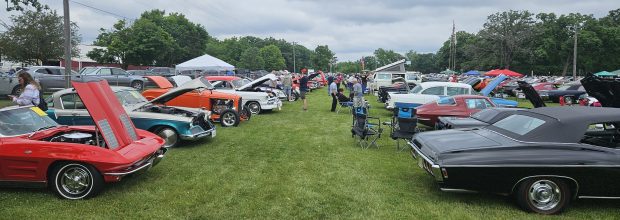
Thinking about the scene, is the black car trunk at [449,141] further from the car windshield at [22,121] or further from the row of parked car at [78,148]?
the car windshield at [22,121]

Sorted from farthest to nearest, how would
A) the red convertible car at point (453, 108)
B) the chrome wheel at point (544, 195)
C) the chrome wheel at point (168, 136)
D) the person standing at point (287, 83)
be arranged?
the person standing at point (287, 83)
the red convertible car at point (453, 108)
the chrome wheel at point (168, 136)
the chrome wheel at point (544, 195)

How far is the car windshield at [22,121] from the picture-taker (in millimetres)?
5773

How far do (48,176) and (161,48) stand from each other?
56179 mm

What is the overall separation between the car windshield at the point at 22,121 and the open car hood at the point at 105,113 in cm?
99

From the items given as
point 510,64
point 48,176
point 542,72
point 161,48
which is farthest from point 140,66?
point 542,72

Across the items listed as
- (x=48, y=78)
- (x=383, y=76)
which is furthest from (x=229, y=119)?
(x=383, y=76)

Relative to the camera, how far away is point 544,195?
16.9ft

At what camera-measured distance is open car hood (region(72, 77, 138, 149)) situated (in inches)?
228

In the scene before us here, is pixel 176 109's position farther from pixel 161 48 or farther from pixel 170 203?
pixel 161 48

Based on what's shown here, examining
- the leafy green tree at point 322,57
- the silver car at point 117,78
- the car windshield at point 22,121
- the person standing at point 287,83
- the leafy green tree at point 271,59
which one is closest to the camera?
the car windshield at point 22,121

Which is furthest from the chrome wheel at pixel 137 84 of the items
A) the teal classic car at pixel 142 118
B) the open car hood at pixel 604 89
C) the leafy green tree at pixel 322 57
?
the leafy green tree at pixel 322 57

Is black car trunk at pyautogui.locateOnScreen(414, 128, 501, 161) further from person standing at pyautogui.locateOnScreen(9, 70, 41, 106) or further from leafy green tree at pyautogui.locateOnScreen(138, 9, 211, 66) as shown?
leafy green tree at pyautogui.locateOnScreen(138, 9, 211, 66)

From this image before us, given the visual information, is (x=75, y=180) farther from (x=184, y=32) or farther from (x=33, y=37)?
(x=184, y=32)

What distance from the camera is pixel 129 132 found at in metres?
6.46
